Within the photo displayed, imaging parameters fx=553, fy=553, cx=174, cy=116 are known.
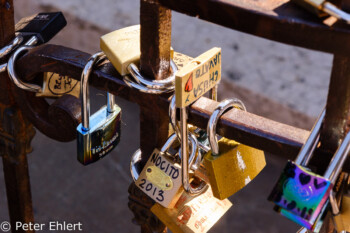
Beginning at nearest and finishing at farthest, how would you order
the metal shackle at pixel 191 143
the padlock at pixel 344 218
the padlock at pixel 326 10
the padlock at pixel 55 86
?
the padlock at pixel 326 10 → the padlock at pixel 344 218 → the metal shackle at pixel 191 143 → the padlock at pixel 55 86

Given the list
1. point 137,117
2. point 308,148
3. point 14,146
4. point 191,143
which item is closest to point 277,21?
point 308,148

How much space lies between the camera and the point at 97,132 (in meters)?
0.74

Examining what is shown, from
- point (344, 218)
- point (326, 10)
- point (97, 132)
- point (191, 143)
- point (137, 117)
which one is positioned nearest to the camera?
point (326, 10)

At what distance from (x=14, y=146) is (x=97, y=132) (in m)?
0.17

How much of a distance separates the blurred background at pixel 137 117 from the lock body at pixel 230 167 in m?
1.16

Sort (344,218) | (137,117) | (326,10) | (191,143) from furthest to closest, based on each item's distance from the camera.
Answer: (137,117) < (191,143) < (344,218) < (326,10)

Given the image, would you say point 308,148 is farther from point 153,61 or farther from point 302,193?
point 153,61

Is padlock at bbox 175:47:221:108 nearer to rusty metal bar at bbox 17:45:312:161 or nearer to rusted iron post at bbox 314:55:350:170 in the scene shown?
rusty metal bar at bbox 17:45:312:161

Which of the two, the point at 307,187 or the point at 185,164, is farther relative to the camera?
the point at 185,164

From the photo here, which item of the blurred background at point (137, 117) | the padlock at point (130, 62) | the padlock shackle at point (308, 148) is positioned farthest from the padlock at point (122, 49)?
the blurred background at point (137, 117)

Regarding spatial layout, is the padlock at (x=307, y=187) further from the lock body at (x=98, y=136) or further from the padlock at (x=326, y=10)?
the lock body at (x=98, y=136)

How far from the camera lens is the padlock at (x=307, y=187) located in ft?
1.62

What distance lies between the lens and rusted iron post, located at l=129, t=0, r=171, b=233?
0.56 metres

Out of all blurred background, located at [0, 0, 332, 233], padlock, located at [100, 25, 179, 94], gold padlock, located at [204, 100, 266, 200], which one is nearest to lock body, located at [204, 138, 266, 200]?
gold padlock, located at [204, 100, 266, 200]
